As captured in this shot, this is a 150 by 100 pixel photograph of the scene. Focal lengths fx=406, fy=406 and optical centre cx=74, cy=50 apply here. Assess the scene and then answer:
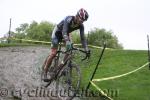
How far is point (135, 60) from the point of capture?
1030 inches

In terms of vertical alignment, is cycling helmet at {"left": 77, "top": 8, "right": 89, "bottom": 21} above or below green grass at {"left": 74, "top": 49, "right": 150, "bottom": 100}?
above

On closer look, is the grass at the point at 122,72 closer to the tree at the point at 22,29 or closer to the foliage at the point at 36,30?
the foliage at the point at 36,30

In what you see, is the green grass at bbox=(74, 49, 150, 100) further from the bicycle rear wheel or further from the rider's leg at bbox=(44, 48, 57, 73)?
the rider's leg at bbox=(44, 48, 57, 73)

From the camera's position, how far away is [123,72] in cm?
2191

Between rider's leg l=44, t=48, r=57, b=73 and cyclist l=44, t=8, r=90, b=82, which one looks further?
rider's leg l=44, t=48, r=57, b=73

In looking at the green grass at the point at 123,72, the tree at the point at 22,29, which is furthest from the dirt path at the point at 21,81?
the tree at the point at 22,29

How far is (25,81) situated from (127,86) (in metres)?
4.72

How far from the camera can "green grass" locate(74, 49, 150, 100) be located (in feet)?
55.4

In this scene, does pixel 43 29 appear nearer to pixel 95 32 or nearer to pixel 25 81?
pixel 95 32

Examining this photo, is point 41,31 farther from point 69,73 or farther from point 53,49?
point 69,73

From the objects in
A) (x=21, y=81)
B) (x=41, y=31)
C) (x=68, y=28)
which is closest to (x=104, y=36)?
(x=41, y=31)

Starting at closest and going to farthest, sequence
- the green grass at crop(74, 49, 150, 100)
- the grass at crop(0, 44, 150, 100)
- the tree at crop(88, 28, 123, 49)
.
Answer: the grass at crop(0, 44, 150, 100) → the green grass at crop(74, 49, 150, 100) → the tree at crop(88, 28, 123, 49)

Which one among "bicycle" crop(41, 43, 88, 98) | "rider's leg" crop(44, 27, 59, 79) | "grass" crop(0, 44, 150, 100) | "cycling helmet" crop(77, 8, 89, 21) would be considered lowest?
"grass" crop(0, 44, 150, 100)

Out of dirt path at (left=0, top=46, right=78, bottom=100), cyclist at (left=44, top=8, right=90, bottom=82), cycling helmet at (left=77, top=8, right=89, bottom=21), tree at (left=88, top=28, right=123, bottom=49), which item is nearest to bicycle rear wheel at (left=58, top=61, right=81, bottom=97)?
cyclist at (left=44, top=8, right=90, bottom=82)
